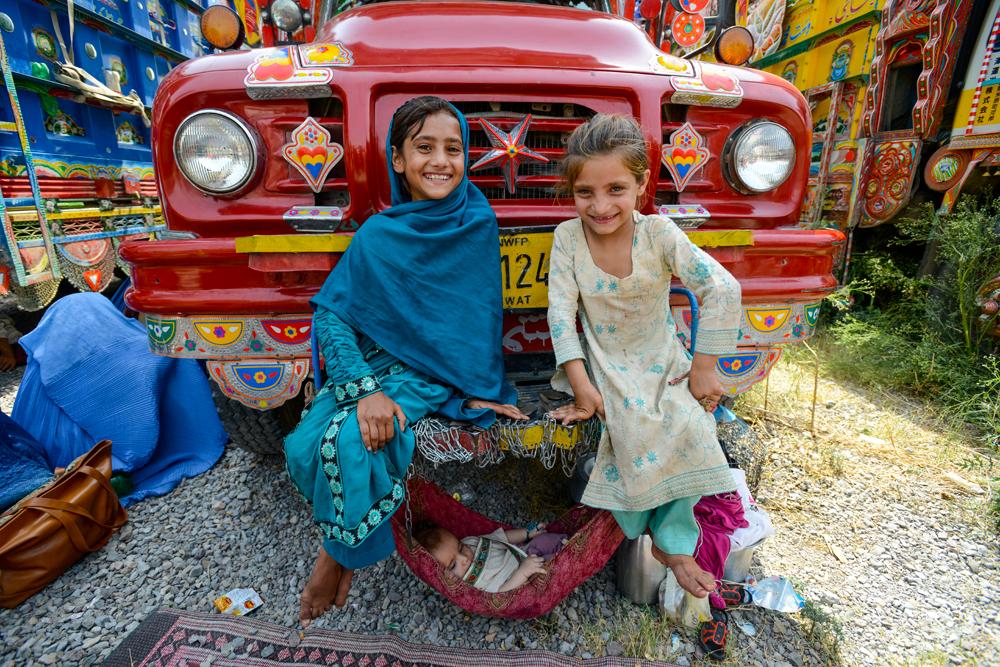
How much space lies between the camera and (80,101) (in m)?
4.04

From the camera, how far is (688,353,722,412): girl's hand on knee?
1.41m

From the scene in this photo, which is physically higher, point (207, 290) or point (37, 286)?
point (207, 290)

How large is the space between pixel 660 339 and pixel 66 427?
8.96 feet

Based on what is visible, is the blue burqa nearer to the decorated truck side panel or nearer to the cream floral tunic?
the decorated truck side panel

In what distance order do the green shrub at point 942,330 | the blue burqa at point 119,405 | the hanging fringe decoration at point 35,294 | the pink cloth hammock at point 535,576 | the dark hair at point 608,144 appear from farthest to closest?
the hanging fringe decoration at point 35,294, the green shrub at point 942,330, the blue burqa at point 119,405, the pink cloth hammock at point 535,576, the dark hair at point 608,144

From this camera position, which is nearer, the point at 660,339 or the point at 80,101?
the point at 660,339

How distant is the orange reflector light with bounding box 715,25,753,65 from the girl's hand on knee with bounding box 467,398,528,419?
1765 millimetres

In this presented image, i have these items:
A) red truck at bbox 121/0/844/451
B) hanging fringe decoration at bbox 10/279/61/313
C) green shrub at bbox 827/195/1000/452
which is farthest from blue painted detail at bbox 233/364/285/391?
green shrub at bbox 827/195/1000/452

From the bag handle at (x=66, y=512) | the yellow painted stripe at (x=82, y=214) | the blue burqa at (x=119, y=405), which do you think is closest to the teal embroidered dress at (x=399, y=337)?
the bag handle at (x=66, y=512)

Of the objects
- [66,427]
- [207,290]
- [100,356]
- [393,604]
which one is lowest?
[393,604]

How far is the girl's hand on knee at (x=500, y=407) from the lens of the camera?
1441 mm

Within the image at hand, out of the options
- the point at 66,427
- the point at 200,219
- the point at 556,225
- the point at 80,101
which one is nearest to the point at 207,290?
the point at 200,219

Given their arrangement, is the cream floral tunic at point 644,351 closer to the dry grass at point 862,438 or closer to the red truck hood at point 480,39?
the red truck hood at point 480,39

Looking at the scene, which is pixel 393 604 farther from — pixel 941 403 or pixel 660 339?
pixel 941 403
